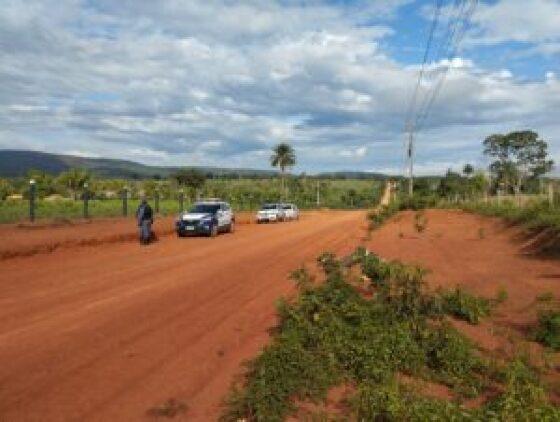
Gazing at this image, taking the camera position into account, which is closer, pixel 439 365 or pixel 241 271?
pixel 439 365

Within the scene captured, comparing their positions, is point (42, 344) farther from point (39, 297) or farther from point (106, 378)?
point (39, 297)

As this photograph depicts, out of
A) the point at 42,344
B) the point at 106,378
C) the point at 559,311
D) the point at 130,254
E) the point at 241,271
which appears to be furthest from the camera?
the point at 130,254

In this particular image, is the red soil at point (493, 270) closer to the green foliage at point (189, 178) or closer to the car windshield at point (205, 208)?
the car windshield at point (205, 208)

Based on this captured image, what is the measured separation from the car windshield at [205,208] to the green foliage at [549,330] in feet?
86.7

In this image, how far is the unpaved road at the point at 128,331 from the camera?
24.9ft

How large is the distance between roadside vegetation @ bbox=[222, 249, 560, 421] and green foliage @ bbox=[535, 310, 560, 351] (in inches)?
41.7

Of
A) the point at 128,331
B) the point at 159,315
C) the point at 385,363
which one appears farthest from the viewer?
the point at 159,315

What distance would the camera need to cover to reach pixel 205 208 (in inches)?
1421

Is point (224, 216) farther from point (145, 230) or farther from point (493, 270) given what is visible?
point (493, 270)

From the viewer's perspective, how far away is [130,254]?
80.1 ft

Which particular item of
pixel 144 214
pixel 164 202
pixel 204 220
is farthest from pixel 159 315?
pixel 164 202

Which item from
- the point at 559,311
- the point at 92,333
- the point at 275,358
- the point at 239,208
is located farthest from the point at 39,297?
the point at 239,208

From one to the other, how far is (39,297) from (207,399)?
7578 mm

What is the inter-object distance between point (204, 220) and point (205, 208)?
1636 mm
